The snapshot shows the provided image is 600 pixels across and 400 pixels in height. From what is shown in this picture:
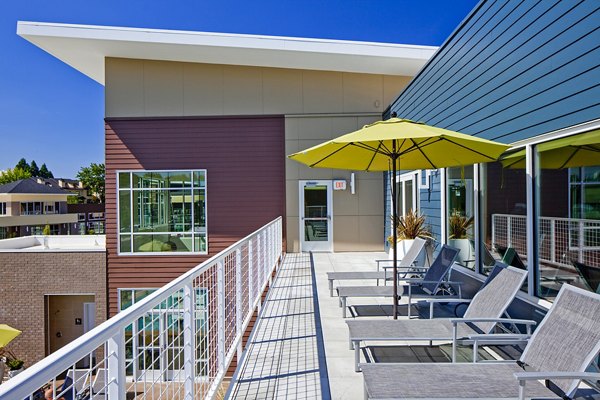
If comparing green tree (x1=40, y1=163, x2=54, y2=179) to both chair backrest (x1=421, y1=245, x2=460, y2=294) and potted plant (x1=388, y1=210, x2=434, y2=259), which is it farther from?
chair backrest (x1=421, y1=245, x2=460, y2=294)

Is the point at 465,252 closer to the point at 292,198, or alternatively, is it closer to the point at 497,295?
the point at 497,295

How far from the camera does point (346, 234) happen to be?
452 inches

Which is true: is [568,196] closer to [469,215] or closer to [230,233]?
[469,215]

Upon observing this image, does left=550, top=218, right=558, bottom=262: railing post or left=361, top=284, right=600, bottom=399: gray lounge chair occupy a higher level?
left=550, top=218, right=558, bottom=262: railing post

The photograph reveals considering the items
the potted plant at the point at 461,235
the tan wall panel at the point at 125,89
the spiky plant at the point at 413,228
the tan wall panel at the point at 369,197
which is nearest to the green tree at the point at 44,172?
the tan wall panel at the point at 125,89

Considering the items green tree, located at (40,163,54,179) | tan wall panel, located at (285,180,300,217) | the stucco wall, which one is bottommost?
tan wall panel, located at (285,180,300,217)

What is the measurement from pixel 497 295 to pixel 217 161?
915 centimetres

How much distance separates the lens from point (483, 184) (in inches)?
207

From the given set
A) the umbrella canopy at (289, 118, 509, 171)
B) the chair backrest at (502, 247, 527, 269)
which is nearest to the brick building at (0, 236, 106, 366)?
the umbrella canopy at (289, 118, 509, 171)

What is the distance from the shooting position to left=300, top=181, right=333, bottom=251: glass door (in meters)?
11.5

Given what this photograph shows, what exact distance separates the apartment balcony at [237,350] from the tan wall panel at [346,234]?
457 centimetres

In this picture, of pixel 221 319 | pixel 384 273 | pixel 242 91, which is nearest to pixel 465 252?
pixel 384 273

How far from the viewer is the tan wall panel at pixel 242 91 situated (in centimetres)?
1161

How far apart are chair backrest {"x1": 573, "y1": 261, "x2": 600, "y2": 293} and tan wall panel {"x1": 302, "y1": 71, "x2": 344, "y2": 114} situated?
8754mm
